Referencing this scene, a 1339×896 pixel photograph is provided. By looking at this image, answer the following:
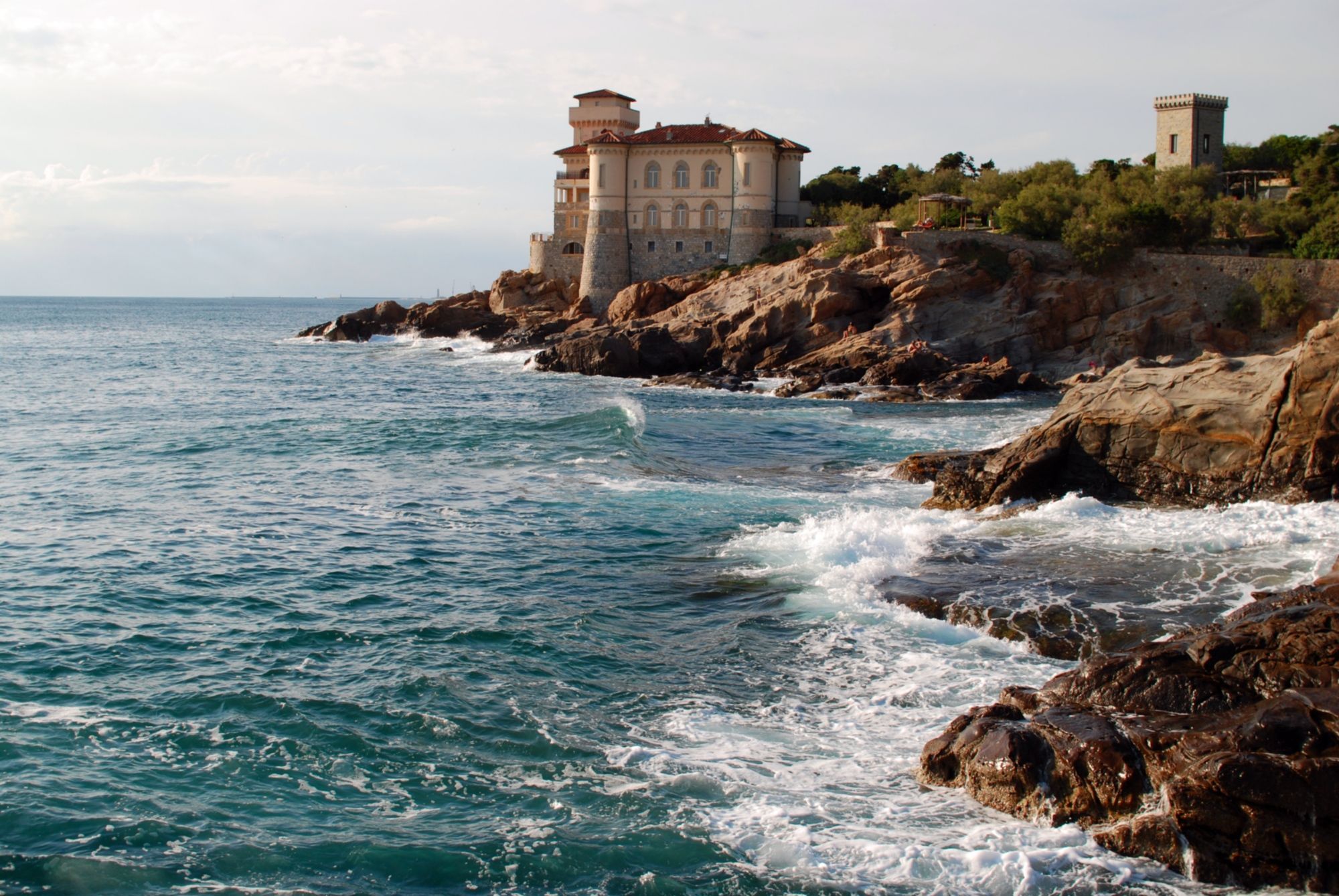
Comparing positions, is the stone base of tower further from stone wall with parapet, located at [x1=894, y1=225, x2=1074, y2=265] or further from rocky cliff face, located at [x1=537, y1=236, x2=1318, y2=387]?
stone wall with parapet, located at [x1=894, y1=225, x2=1074, y2=265]

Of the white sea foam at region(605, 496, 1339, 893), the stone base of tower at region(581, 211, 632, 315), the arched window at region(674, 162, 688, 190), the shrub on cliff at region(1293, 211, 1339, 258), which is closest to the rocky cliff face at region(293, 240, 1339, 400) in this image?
the shrub on cliff at region(1293, 211, 1339, 258)

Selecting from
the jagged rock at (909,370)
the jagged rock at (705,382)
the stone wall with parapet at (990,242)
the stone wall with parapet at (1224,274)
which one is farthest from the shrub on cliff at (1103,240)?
the jagged rock at (705,382)

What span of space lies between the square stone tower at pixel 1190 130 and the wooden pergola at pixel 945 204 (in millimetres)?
10101

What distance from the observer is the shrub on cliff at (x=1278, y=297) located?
46.0m

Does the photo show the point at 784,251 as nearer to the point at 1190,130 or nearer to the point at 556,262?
the point at 556,262

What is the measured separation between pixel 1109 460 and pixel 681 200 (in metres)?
46.8

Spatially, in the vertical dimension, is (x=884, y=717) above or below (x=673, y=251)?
below

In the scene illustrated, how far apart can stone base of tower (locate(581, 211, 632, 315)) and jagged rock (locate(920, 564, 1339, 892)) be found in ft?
183

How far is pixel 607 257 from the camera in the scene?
66625 millimetres

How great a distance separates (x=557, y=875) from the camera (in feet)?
32.4

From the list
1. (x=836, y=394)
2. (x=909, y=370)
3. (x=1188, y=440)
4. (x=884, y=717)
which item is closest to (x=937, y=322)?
(x=909, y=370)

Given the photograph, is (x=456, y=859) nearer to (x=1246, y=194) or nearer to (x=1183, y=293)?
(x=1183, y=293)

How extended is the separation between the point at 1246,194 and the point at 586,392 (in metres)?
36.7

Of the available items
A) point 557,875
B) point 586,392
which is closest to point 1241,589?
point 557,875
